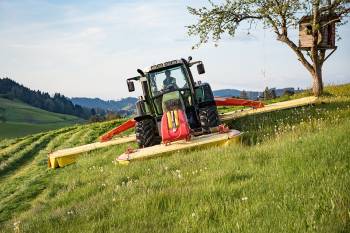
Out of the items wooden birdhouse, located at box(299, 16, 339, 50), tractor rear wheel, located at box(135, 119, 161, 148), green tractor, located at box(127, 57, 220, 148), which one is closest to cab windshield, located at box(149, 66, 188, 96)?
green tractor, located at box(127, 57, 220, 148)

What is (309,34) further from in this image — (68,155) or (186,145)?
(186,145)

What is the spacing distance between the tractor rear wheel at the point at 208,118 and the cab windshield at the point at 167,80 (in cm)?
143

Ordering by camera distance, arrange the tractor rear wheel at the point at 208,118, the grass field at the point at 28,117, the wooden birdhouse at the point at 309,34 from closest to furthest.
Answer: the tractor rear wheel at the point at 208,118
the wooden birdhouse at the point at 309,34
the grass field at the point at 28,117

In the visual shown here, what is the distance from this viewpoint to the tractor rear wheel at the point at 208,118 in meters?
14.1

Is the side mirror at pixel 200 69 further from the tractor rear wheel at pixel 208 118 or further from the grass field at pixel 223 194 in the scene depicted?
the grass field at pixel 223 194

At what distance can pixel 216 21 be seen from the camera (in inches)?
904

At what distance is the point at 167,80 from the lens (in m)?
15.4

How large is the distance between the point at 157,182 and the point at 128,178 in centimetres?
140

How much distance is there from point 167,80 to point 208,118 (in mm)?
2148

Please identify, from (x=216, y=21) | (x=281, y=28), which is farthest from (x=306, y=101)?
(x=216, y=21)

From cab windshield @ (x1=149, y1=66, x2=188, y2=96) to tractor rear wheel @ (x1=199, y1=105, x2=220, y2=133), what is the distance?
1.43 metres

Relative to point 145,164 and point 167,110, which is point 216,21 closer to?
point 167,110

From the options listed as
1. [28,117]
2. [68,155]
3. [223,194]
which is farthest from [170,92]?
[28,117]

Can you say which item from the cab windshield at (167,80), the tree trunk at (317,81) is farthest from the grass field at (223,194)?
the tree trunk at (317,81)
